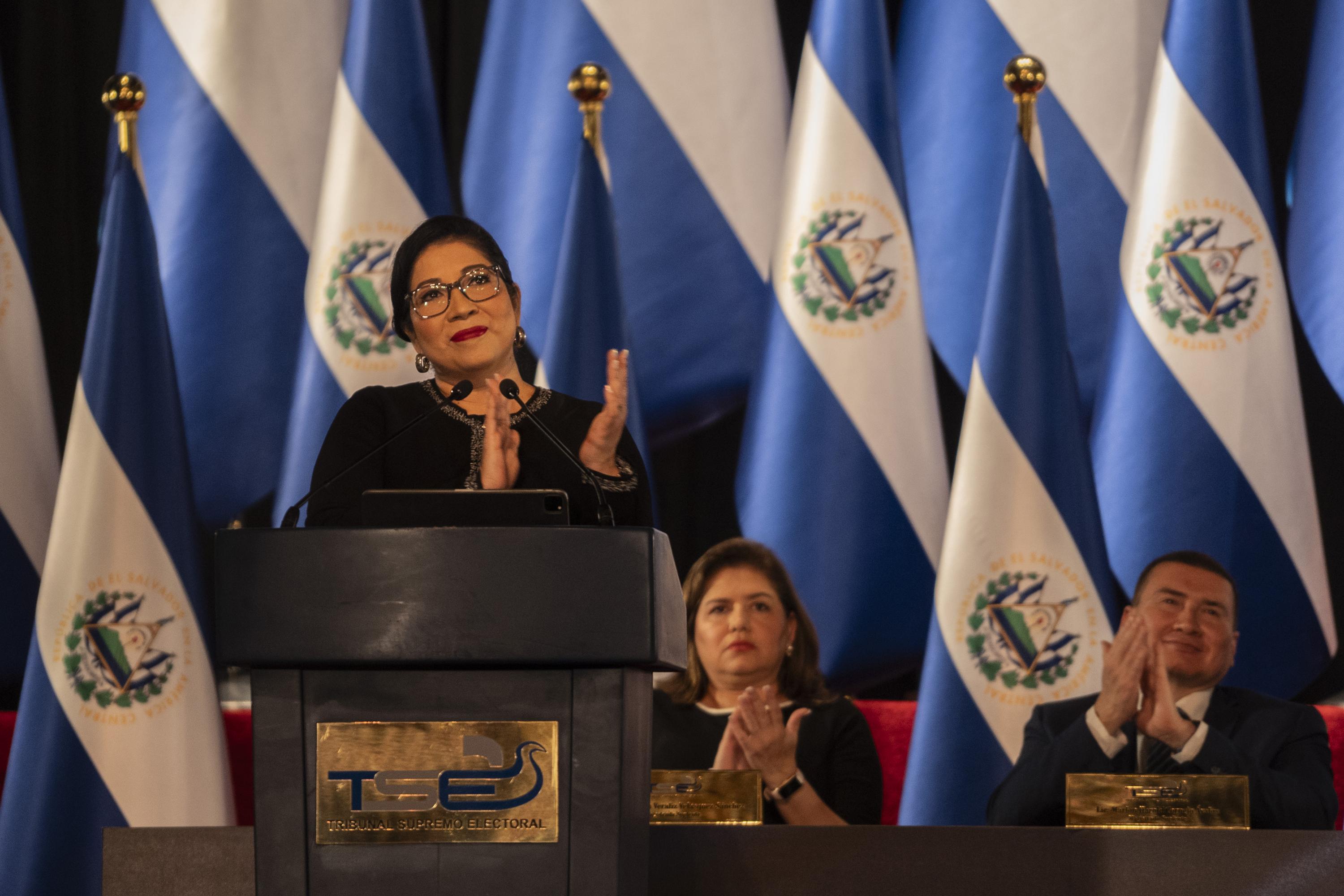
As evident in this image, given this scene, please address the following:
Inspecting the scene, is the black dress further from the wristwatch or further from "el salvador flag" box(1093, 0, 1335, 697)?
"el salvador flag" box(1093, 0, 1335, 697)

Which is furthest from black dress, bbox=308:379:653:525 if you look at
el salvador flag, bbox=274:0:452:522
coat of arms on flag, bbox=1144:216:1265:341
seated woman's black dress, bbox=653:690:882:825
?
coat of arms on flag, bbox=1144:216:1265:341

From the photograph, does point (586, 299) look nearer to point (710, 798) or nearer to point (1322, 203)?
point (710, 798)

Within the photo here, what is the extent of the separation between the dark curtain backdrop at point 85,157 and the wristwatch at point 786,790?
818mm

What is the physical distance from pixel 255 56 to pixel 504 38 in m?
0.64

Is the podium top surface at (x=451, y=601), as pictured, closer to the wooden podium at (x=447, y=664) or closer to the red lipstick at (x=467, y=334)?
the wooden podium at (x=447, y=664)

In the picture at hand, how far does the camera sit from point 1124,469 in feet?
10.0

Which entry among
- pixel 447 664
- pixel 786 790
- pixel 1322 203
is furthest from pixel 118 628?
pixel 1322 203

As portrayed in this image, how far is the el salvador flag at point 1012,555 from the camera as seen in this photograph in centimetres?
288

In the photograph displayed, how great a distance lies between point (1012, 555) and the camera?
291cm

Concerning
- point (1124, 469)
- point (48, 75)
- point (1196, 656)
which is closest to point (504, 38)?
point (48, 75)

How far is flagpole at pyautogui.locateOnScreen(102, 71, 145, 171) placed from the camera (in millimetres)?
3141

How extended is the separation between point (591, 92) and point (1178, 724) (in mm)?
1866

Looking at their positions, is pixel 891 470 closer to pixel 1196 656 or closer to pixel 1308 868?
pixel 1196 656

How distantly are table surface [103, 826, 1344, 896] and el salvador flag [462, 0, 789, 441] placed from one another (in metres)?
2.01
